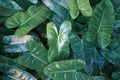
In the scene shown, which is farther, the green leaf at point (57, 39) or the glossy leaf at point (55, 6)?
the glossy leaf at point (55, 6)

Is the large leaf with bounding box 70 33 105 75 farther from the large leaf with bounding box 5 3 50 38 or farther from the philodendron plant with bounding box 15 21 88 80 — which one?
the large leaf with bounding box 5 3 50 38

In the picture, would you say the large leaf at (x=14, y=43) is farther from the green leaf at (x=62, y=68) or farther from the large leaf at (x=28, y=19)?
the green leaf at (x=62, y=68)

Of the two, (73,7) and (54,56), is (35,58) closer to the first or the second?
(54,56)

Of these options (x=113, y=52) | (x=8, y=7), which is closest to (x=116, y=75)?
(x=113, y=52)

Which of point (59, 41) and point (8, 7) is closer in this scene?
point (59, 41)

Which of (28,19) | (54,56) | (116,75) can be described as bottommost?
(116,75)

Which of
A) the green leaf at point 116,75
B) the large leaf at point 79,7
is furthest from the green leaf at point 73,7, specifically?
the green leaf at point 116,75
